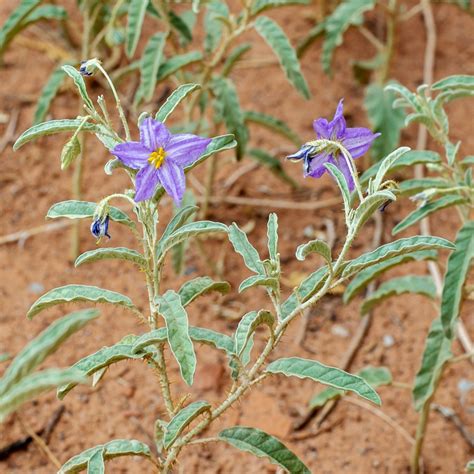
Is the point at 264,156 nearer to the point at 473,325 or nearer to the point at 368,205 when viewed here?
the point at 473,325

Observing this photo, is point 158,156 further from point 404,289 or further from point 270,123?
point 270,123

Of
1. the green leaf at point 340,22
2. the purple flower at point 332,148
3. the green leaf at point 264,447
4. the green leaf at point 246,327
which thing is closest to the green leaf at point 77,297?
the green leaf at point 246,327

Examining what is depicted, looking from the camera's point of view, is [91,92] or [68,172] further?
[91,92]

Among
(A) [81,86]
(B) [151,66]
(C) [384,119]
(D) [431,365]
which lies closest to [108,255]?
(A) [81,86]

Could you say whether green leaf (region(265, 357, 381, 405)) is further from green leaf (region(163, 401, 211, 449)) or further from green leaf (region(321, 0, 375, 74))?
green leaf (region(321, 0, 375, 74))

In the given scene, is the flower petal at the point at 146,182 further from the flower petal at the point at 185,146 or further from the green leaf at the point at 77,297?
the green leaf at the point at 77,297

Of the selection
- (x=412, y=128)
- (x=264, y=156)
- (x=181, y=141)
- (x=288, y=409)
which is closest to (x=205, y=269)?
(x=264, y=156)
